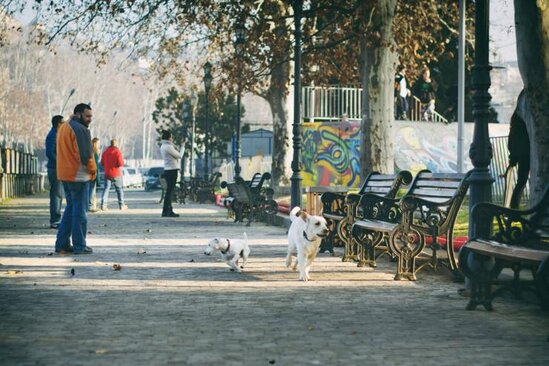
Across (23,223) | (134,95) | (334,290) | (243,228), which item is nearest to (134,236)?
(243,228)

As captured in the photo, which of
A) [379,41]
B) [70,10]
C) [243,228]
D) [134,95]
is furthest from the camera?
[134,95]

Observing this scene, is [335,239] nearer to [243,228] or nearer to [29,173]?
[243,228]

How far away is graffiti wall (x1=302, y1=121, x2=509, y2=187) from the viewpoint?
3444 cm

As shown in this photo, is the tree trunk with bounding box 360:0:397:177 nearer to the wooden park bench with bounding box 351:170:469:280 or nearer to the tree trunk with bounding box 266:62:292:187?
the wooden park bench with bounding box 351:170:469:280

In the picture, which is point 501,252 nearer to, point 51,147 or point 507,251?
point 507,251

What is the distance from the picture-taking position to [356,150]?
113 ft

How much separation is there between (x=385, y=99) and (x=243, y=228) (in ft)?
12.6

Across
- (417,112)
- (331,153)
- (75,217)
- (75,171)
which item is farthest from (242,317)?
(417,112)

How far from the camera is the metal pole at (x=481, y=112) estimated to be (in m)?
9.25

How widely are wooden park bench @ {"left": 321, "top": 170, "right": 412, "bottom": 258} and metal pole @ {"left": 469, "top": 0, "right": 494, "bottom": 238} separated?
8.96ft

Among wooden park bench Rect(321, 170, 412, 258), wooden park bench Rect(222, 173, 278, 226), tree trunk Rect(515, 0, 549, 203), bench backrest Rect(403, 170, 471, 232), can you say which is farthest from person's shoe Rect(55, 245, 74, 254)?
wooden park bench Rect(222, 173, 278, 226)

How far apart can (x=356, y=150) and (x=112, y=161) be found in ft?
34.7

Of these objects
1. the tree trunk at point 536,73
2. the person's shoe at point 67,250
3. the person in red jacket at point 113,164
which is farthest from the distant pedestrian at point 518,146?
the person in red jacket at point 113,164

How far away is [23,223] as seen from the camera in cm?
2067
